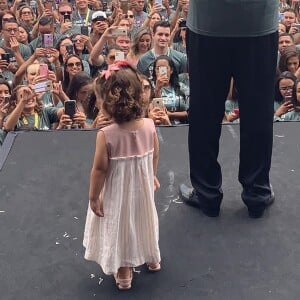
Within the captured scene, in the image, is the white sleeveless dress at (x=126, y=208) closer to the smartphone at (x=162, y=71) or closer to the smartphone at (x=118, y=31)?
the smartphone at (x=162, y=71)

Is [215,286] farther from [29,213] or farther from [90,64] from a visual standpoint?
[90,64]

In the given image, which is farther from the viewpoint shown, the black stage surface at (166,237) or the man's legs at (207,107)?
the man's legs at (207,107)

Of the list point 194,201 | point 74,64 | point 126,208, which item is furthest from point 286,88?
point 126,208

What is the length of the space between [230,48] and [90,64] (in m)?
2.54

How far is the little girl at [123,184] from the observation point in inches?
61.2

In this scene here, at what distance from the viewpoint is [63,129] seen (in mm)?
2885

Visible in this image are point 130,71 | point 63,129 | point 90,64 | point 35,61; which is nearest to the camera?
point 130,71

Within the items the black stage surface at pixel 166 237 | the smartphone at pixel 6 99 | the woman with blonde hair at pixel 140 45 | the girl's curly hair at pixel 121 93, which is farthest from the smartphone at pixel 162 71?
the girl's curly hair at pixel 121 93

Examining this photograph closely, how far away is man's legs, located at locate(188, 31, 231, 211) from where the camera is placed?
1847 millimetres

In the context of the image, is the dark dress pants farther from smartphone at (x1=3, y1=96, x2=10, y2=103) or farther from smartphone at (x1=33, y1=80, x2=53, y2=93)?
smartphone at (x1=3, y1=96, x2=10, y2=103)

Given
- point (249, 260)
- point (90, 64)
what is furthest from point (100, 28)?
point (249, 260)

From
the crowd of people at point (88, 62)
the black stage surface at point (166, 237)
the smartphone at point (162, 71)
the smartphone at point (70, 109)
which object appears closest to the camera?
the black stage surface at point (166, 237)

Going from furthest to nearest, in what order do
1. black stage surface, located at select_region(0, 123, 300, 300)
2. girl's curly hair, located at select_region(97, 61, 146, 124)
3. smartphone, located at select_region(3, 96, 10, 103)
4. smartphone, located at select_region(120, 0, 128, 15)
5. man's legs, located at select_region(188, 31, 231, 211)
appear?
smartphone, located at select_region(120, 0, 128, 15)
smartphone, located at select_region(3, 96, 10, 103)
man's legs, located at select_region(188, 31, 231, 211)
black stage surface, located at select_region(0, 123, 300, 300)
girl's curly hair, located at select_region(97, 61, 146, 124)

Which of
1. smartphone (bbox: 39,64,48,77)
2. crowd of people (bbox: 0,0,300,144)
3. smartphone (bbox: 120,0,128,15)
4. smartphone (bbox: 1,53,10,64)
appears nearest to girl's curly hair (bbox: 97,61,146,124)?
crowd of people (bbox: 0,0,300,144)
